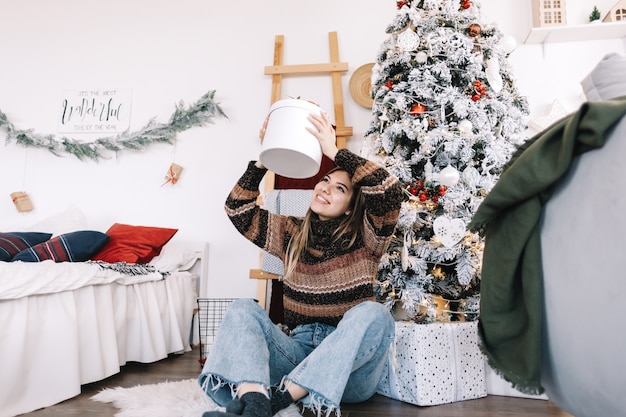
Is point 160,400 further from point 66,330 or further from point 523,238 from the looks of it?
point 523,238

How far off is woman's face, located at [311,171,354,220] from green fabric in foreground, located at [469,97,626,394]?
65cm

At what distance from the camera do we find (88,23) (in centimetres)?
292

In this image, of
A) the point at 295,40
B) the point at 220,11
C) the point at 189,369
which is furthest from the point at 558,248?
the point at 220,11

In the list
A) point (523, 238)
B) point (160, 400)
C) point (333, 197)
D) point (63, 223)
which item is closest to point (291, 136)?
point (333, 197)

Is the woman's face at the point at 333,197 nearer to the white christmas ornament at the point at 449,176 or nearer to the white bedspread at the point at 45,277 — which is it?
the white christmas ornament at the point at 449,176

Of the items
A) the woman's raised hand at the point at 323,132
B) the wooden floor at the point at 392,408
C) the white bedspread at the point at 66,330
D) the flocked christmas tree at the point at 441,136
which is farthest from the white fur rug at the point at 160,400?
the flocked christmas tree at the point at 441,136

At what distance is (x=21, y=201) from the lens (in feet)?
8.90

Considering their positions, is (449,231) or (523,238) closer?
(523,238)

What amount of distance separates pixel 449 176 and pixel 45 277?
1418mm

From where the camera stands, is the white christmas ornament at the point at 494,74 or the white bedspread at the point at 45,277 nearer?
the white bedspread at the point at 45,277

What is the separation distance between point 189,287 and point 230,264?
0.96 feet

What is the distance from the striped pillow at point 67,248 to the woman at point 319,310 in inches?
32.9

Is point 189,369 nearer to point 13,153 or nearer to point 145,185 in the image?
point 145,185

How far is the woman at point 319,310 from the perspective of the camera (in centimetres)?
96
